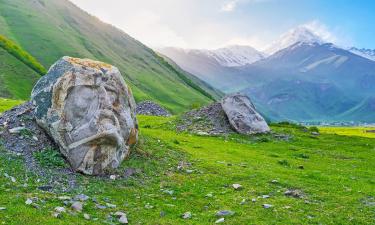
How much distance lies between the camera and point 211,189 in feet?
78.6

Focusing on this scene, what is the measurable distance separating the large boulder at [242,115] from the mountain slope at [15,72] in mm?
69129

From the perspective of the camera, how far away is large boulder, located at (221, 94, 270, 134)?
49406 millimetres

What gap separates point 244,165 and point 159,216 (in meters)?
12.9

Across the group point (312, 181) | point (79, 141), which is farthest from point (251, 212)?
point (79, 141)

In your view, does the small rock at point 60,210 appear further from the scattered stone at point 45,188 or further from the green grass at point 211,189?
the scattered stone at point 45,188

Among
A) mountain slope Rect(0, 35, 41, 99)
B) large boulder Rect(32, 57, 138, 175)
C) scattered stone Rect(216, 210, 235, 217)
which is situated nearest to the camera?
scattered stone Rect(216, 210, 235, 217)

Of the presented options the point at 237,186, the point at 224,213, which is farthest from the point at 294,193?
the point at 224,213

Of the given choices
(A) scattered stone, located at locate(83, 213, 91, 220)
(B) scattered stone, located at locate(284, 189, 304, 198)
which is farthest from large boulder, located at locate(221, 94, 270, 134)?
(A) scattered stone, located at locate(83, 213, 91, 220)

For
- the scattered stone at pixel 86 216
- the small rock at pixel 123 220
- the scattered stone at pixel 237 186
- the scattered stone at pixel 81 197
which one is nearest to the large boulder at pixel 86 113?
the scattered stone at pixel 81 197

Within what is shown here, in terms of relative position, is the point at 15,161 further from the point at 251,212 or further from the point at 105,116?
the point at 251,212

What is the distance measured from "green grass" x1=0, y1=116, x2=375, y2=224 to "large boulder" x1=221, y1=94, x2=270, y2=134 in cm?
1169

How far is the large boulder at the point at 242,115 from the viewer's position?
49.4 metres

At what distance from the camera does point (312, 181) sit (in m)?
27.0

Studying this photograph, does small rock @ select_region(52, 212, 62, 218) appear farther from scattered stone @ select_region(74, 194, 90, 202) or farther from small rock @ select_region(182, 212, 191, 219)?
small rock @ select_region(182, 212, 191, 219)
